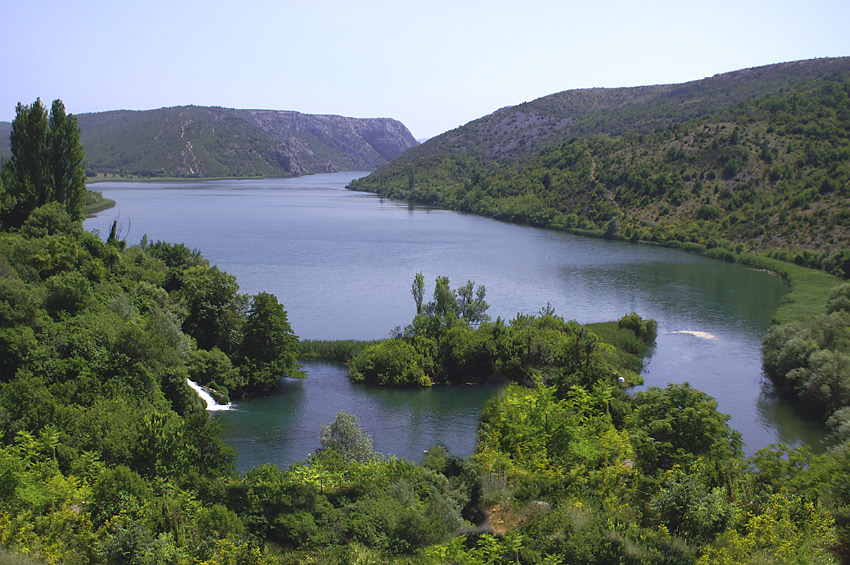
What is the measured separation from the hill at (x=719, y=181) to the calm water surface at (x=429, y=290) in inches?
271

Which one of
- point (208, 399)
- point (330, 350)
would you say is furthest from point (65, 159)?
point (330, 350)

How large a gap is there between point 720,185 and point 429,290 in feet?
179

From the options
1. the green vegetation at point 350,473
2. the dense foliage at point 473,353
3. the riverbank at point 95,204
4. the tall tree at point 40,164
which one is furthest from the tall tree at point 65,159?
the riverbank at point 95,204

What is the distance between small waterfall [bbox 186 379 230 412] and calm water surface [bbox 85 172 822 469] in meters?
1.24

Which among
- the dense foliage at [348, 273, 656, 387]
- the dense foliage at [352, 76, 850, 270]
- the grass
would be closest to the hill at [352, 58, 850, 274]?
the dense foliage at [352, 76, 850, 270]

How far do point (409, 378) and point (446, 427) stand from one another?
6.93 meters

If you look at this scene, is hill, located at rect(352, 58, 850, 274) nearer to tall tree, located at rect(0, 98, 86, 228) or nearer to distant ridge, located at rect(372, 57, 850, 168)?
distant ridge, located at rect(372, 57, 850, 168)

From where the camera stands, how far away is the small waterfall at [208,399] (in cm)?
3311

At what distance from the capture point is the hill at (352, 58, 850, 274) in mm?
79250

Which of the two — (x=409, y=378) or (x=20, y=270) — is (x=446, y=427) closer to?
(x=409, y=378)

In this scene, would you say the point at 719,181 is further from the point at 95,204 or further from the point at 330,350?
the point at 95,204

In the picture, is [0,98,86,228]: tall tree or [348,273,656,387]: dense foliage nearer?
[348,273,656,387]: dense foliage

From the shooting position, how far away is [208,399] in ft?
110

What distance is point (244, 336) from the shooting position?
38062 millimetres
